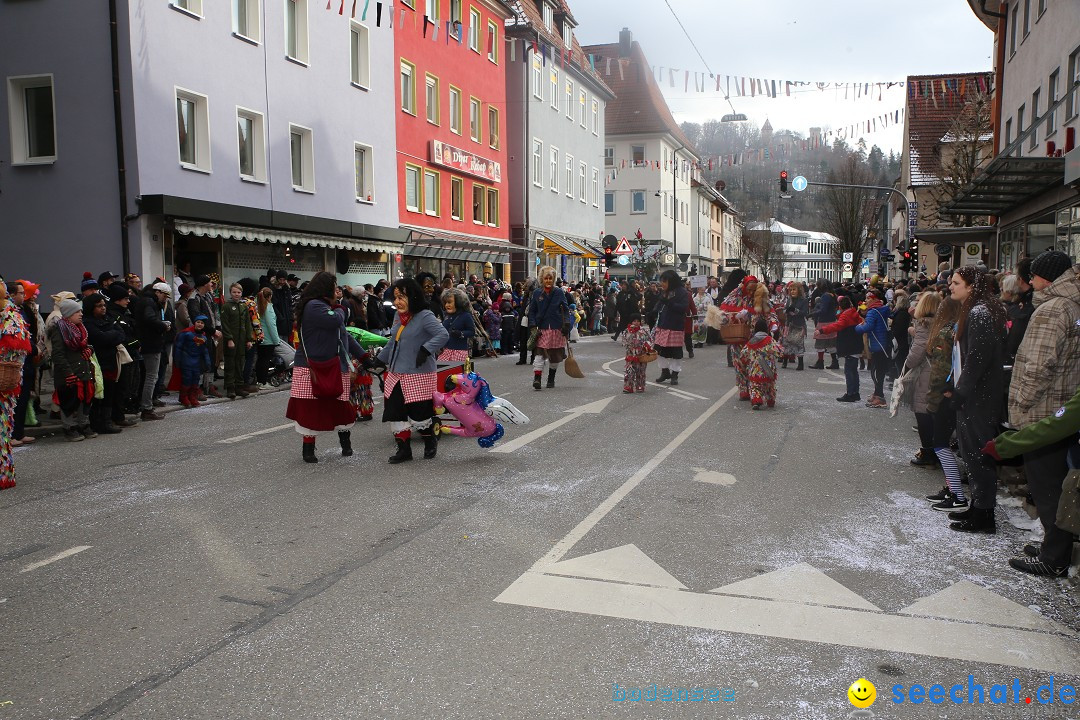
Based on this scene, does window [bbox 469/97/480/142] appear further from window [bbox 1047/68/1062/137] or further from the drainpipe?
window [bbox 1047/68/1062/137]

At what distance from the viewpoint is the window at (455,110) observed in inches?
1199

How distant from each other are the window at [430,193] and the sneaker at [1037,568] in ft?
81.0

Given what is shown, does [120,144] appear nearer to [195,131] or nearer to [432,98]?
[195,131]

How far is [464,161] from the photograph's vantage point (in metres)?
30.6

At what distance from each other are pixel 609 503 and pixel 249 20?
1701 centimetres

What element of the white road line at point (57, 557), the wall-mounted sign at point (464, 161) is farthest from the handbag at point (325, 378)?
the wall-mounted sign at point (464, 161)

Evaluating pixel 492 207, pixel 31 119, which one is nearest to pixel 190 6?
pixel 31 119

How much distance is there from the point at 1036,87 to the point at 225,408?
2084 centimetres

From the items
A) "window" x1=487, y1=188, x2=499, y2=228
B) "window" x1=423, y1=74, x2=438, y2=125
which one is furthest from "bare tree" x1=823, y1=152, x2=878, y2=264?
"window" x1=423, y1=74, x2=438, y2=125

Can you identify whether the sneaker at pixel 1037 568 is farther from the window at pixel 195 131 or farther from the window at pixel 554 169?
the window at pixel 554 169

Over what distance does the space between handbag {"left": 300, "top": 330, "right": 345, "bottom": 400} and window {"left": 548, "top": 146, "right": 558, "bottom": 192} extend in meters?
32.3

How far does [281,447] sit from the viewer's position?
9.21 meters

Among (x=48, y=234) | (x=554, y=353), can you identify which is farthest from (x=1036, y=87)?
(x=48, y=234)

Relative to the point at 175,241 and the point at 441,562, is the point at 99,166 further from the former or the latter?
the point at 441,562
